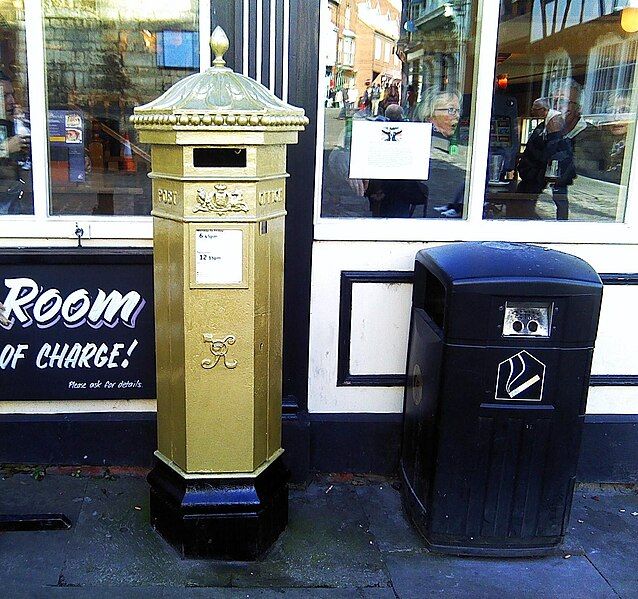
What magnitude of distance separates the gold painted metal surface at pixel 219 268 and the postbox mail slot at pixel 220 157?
0.5 inches

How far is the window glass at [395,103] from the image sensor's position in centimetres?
378

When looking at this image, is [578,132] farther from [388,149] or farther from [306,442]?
[306,442]

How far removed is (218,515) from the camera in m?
3.17

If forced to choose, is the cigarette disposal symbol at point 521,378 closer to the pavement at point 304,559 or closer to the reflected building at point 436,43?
the pavement at point 304,559

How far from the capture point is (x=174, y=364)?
3.12 meters

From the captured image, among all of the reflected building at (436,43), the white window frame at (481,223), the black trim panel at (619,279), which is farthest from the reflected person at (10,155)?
the black trim panel at (619,279)

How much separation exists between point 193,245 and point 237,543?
138cm

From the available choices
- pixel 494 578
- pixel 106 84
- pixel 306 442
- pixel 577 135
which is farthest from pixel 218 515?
pixel 577 135

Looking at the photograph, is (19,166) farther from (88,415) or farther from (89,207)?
(88,415)

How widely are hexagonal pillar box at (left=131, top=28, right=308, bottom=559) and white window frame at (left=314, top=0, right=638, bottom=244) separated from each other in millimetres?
773

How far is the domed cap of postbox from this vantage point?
268 cm

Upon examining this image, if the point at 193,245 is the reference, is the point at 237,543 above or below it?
below

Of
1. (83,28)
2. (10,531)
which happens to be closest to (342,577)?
(10,531)

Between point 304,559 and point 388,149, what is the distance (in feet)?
7.10
